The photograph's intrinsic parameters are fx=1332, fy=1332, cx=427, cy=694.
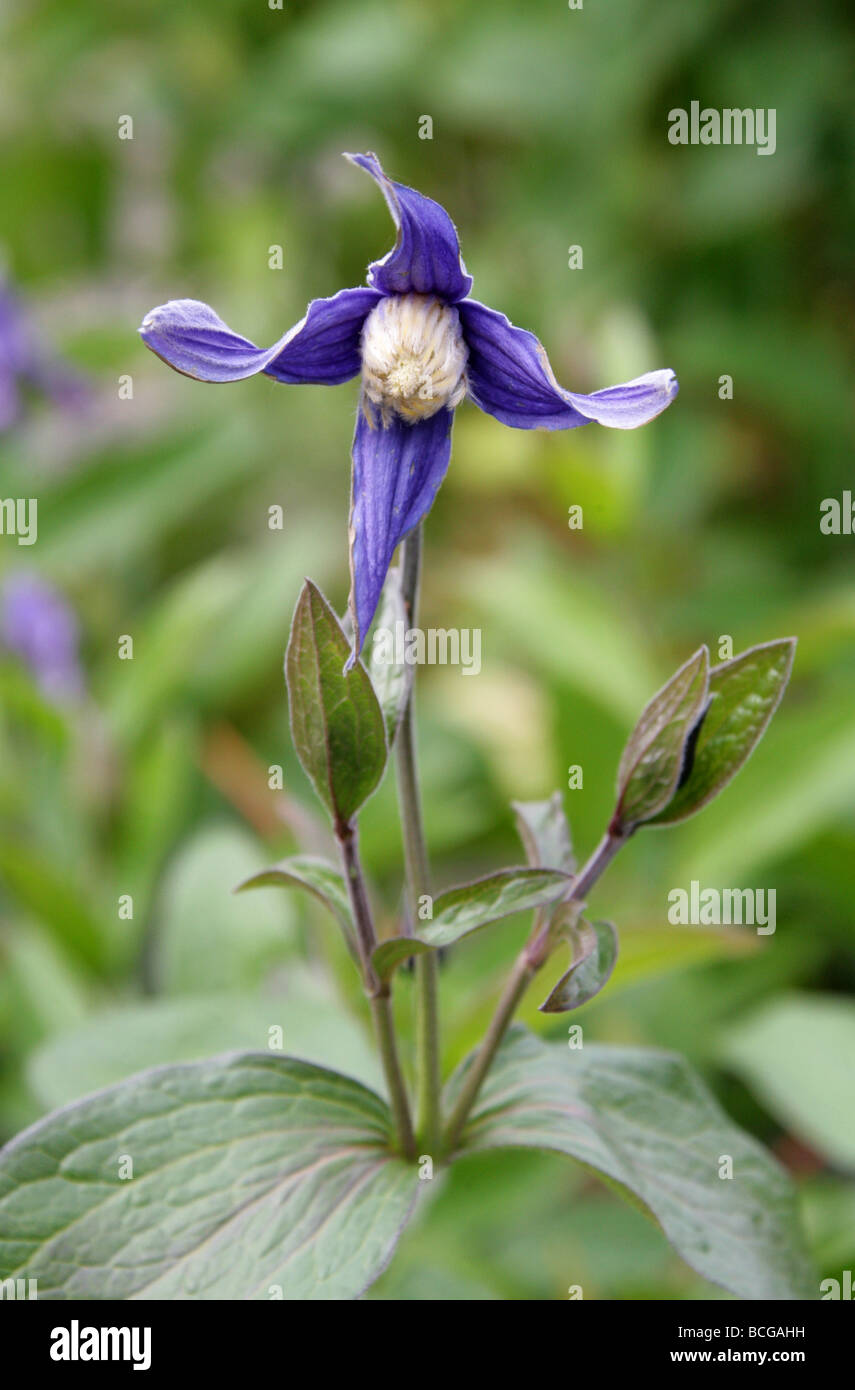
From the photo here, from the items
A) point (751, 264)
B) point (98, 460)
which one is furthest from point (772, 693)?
point (751, 264)

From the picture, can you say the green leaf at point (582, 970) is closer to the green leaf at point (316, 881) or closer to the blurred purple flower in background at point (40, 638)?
the green leaf at point (316, 881)

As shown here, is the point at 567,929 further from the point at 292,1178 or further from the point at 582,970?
the point at 292,1178

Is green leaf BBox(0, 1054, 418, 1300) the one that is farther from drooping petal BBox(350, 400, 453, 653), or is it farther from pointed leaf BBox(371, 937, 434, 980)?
drooping petal BBox(350, 400, 453, 653)

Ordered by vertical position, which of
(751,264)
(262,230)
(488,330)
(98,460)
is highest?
(262,230)

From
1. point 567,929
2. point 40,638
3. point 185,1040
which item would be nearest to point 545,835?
point 567,929
